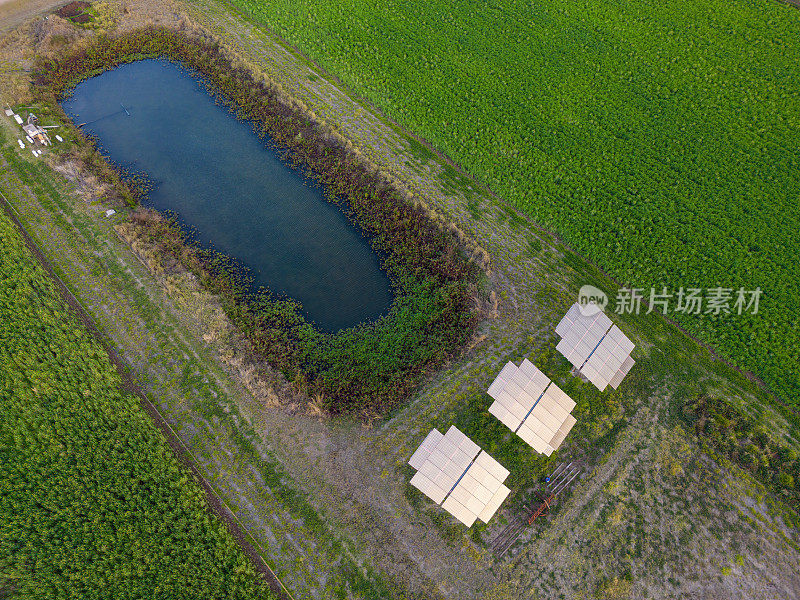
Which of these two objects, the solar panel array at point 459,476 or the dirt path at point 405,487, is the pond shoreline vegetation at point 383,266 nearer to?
the dirt path at point 405,487

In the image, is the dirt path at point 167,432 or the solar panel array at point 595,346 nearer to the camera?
the dirt path at point 167,432

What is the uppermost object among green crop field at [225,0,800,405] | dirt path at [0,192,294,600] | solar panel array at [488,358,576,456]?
green crop field at [225,0,800,405]

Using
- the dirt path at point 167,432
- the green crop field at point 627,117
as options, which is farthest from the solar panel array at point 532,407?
the dirt path at point 167,432

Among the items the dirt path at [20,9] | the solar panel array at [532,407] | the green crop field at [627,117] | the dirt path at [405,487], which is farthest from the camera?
the dirt path at [20,9]

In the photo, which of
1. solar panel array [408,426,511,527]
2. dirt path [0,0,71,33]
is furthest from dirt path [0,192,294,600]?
dirt path [0,0,71,33]

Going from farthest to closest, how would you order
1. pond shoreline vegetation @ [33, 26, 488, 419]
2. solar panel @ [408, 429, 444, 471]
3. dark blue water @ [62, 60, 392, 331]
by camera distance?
dark blue water @ [62, 60, 392, 331], pond shoreline vegetation @ [33, 26, 488, 419], solar panel @ [408, 429, 444, 471]

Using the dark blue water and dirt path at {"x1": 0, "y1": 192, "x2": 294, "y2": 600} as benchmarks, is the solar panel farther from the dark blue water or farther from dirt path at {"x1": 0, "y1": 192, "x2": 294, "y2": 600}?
the dark blue water
